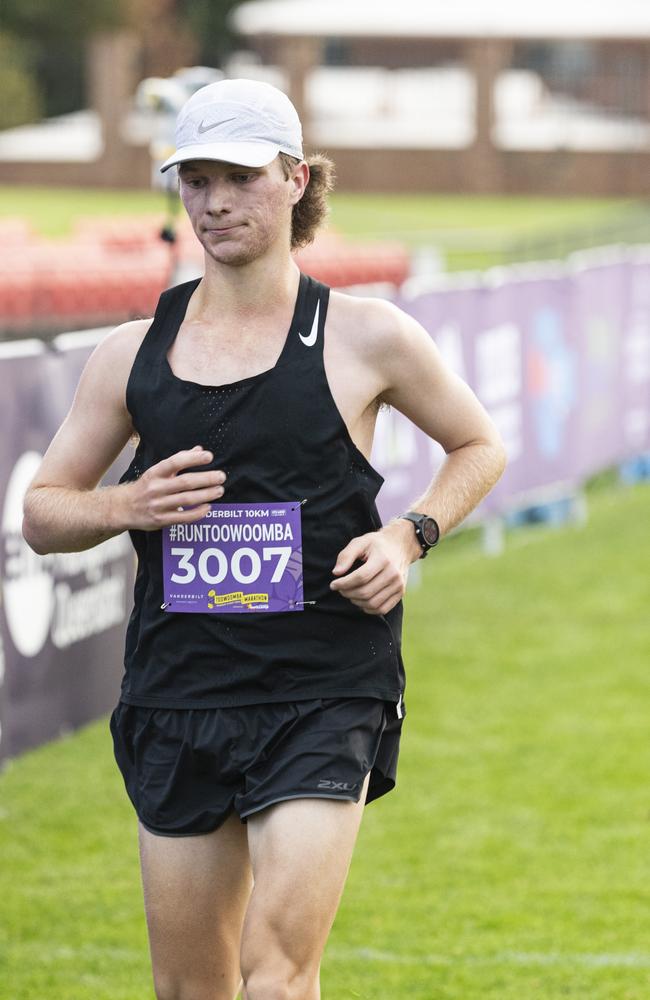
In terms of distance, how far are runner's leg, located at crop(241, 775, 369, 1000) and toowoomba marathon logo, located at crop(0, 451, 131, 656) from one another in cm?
337

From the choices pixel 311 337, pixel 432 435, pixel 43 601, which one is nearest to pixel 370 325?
pixel 311 337

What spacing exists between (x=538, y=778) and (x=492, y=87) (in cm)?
4759

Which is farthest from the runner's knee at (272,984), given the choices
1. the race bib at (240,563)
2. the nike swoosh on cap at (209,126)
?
the nike swoosh on cap at (209,126)

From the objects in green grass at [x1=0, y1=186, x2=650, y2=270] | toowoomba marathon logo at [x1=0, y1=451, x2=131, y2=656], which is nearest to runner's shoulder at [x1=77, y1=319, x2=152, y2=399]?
toowoomba marathon logo at [x1=0, y1=451, x2=131, y2=656]

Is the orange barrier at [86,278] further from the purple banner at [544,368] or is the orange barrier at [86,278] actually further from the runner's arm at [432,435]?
the runner's arm at [432,435]

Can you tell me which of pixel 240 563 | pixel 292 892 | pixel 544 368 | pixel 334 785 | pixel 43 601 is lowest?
pixel 544 368

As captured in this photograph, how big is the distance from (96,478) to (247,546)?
402 millimetres

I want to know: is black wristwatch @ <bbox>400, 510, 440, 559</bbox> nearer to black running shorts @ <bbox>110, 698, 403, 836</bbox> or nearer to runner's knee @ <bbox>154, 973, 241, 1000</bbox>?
black running shorts @ <bbox>110, 698, 403, 836</bbox>

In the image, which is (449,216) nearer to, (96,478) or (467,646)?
(467,646)

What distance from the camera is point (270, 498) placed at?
12.5 feet

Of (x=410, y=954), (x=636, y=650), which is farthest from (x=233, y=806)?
(x=636, y=650)

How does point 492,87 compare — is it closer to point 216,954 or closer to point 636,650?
point 636,650

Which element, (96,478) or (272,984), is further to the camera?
(96,478)

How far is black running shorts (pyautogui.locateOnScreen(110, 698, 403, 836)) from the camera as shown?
12.3 ft
